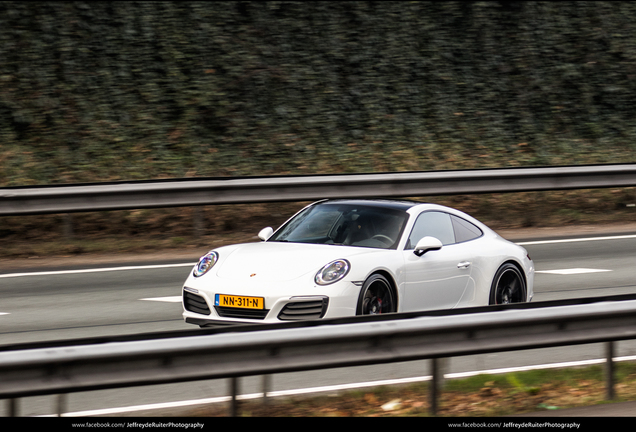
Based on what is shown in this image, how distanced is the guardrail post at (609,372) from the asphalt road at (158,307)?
1.42 m

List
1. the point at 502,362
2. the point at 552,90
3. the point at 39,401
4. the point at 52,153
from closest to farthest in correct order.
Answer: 1. the point at 39,401
2. the point at 502,362
3. the point at 52,153
4. the point at 552,90

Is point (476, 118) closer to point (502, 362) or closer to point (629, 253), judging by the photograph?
point (629, 253)

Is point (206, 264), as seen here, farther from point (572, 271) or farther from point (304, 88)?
point (304, 88)

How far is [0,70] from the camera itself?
18094 millimetres

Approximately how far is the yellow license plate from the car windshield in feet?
4.57

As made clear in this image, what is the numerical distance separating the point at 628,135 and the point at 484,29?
176 inches

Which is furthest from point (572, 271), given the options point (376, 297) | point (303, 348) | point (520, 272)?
point (303, 348)

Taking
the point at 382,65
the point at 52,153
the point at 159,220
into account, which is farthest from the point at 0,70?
the point at 382,65

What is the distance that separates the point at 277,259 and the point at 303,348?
10.6 ft

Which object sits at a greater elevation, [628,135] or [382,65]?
[382,65]

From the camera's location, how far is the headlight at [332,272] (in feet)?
25.8

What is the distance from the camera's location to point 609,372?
20.9 feet

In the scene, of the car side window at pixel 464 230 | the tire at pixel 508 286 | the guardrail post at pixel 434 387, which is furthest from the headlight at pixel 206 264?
the guardrail post at pixel 434 387

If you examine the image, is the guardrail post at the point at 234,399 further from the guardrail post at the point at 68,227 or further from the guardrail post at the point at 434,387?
the guardrail post at the point at 68,227
